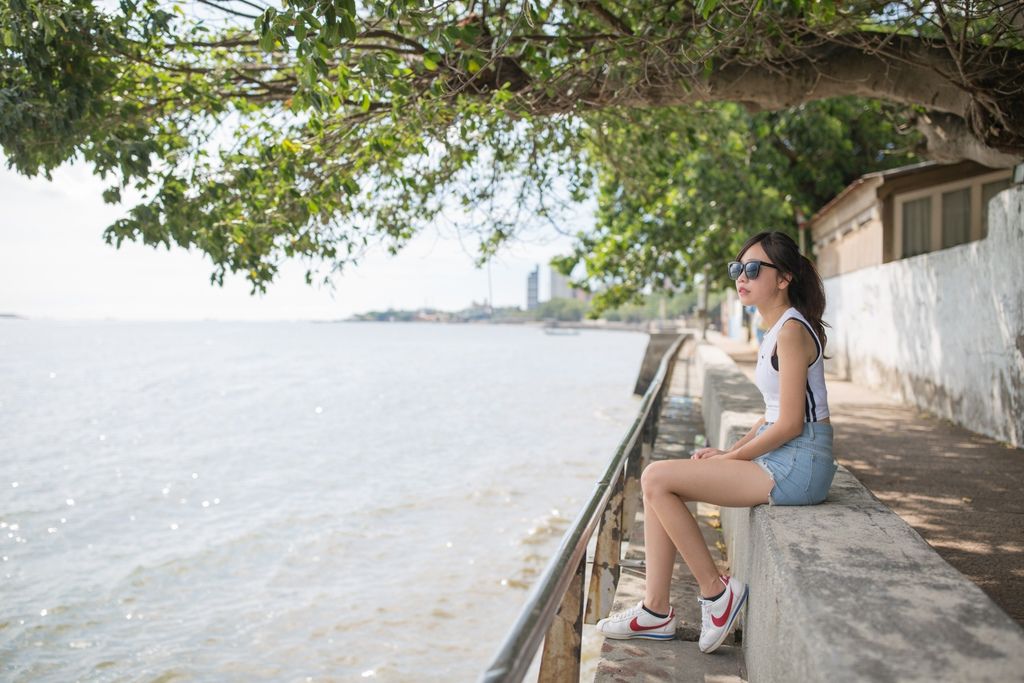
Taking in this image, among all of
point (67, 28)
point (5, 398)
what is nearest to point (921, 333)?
point (67, 28)

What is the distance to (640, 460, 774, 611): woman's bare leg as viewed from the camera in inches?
127

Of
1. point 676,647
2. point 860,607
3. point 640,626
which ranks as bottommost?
point 676,647

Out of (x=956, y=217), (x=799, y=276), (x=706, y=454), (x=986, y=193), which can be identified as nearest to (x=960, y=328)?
(x=986, y=193)

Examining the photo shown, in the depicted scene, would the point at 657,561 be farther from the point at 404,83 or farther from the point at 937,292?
the point at 937,292

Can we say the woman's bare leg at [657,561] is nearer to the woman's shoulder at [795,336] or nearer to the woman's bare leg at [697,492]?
the woman's bare leg at [697,492]

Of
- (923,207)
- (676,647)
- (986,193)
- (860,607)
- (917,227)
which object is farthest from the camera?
(917,227)

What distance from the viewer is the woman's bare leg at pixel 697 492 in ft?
10.5

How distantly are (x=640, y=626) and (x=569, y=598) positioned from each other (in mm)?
949

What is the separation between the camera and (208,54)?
28.8 feet

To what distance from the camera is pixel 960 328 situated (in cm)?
885

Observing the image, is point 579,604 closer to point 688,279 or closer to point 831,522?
point 831,522

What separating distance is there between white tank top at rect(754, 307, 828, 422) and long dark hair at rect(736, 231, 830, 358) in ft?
0.24

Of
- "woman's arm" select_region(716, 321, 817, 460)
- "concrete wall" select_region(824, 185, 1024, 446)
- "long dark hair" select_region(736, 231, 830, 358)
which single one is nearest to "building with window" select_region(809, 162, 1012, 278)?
"concrete wall" select_region(824, 185, 1024, 446)

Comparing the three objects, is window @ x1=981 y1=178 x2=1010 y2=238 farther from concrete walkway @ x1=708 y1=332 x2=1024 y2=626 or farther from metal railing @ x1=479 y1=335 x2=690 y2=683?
metal railing @ x1=479 y1=335 x2=690 y2=683
